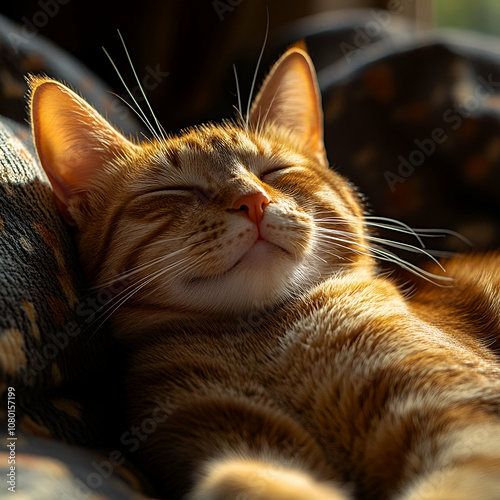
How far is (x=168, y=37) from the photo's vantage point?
7.56 ft

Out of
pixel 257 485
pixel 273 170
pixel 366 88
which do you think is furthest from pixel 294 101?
pixel 257 485

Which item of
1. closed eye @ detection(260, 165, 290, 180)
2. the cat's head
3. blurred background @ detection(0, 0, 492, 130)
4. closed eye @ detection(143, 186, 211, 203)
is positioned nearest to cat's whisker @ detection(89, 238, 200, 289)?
the cat's head

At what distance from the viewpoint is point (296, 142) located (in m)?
1.34

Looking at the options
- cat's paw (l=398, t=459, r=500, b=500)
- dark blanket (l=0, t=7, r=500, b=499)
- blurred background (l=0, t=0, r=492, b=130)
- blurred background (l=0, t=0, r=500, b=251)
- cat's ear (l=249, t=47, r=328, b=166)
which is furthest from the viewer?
blurred background (l=0, t=0, r=492, b=130)

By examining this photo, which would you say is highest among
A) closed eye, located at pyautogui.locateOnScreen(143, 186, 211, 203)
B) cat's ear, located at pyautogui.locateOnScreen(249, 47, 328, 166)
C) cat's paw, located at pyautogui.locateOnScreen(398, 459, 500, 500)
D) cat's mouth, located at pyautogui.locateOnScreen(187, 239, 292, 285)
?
cat's ear, located at pyautogui.locateOnScreen(249, 47, 328, 166)

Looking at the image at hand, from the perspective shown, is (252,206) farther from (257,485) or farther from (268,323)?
(257,485)

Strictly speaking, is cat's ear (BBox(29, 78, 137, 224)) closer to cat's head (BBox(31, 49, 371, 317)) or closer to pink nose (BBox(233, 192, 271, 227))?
cat's head (BBox(31, 49, 371, 317))

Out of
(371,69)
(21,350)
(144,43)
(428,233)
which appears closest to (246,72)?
(371,69)

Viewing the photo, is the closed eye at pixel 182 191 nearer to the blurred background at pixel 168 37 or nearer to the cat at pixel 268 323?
the cat at pixel 268 323

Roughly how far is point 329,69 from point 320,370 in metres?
1.33

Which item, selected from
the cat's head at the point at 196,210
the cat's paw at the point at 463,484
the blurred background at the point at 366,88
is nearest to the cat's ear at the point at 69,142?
the cat's head at the point at 196,210

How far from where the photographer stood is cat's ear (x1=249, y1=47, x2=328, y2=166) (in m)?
1.28

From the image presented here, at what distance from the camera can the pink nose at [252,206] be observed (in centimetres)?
93

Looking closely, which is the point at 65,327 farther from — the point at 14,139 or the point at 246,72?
the point at 246,72
